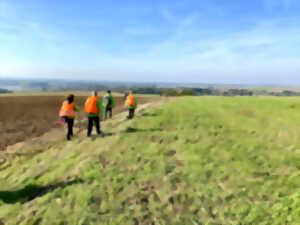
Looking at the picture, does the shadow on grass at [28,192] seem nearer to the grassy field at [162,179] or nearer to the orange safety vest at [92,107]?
the grassy field at [162,179]

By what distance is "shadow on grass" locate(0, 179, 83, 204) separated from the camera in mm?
5602

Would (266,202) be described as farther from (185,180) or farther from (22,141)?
(22,141)

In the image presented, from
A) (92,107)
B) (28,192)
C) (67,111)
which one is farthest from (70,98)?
(28,192)

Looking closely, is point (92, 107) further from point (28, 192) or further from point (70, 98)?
point (28, 192)

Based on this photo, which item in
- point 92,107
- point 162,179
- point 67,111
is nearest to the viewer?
point 162,179

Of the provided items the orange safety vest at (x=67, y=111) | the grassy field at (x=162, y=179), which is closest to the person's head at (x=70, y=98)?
the orange safety vest at (x=67, y=111)

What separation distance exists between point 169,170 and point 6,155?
7.99 metres

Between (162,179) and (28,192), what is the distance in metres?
3.87

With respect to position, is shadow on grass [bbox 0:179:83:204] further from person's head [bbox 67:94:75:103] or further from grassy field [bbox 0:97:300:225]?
person's head [bbox 67:94:75:103]

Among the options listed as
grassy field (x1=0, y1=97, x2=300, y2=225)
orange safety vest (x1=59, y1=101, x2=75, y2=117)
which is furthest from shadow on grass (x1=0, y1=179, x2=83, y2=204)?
orange safety vest (x1=59, y1=101, x2=75, y2=117)

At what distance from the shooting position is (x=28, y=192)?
19.4 feet

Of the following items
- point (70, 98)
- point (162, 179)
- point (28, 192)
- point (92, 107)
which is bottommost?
point (28, 192)

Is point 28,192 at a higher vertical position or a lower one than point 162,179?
lower

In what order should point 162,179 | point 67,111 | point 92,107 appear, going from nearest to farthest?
point 162,179 < point 67,111 < point 92,107
